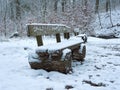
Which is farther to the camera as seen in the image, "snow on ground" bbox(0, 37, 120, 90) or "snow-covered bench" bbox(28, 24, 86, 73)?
"snow-covered bench" bbox(28, 24, 86, 73)

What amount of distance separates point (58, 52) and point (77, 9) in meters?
16.6

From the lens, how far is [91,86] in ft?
14.5

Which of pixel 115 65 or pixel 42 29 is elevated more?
pixel 42 29

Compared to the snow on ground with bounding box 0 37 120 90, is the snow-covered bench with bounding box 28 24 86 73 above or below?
above

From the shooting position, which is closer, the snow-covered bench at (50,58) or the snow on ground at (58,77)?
the snow on ground at (58,77)

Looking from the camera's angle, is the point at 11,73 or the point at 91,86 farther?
the point at 11,73

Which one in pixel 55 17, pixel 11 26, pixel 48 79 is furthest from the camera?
pixel 11 26

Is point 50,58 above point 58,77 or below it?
above

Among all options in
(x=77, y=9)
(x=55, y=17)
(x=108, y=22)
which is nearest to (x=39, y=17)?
(x=55, y=17)

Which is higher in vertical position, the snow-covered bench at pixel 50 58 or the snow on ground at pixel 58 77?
the snow-covered bench at pixel 50 58

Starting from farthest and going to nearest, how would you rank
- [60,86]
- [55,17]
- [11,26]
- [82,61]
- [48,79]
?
[11,26]
[55,17]
[82,61]
[48,79]
[60,86]

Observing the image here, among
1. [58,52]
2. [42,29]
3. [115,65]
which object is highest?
[42,29]

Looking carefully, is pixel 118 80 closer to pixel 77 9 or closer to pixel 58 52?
pixel 58 52

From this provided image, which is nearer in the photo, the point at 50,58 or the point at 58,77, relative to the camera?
the point at 58,77
